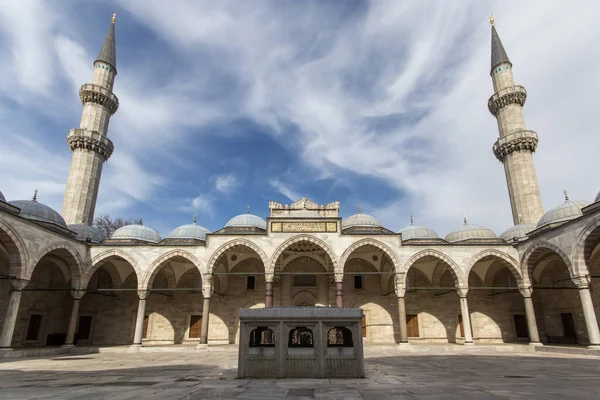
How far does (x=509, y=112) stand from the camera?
79.5 ft

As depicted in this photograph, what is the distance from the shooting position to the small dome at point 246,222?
75.6 ft

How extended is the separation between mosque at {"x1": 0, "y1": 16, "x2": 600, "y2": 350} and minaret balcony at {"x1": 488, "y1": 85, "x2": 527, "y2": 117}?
95 mm

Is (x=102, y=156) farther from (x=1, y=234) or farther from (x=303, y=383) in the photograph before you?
(x=303, y=383)

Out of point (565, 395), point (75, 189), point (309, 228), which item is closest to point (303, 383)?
point (565, 395)

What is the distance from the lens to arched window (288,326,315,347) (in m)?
7.44

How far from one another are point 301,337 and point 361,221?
56.7ft

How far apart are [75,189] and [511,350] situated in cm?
2565

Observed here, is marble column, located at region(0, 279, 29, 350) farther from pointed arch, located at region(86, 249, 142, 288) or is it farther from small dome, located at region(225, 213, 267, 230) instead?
small dome, located at region(225, 213, 267, 230)

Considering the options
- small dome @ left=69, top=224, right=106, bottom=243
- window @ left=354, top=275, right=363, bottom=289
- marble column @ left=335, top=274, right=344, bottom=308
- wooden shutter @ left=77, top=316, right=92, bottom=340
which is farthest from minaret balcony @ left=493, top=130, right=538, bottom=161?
wooden shutter @ left=77, top=316, right=92, bottom=340

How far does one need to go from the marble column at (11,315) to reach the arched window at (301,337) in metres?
12.5

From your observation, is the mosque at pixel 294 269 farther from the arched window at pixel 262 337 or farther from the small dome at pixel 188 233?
the arched window at pixel 262 337

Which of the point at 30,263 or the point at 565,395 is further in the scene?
the point at 30,263

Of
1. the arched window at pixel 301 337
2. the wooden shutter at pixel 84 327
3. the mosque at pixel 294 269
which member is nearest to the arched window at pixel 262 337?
the arched window at pixel 301 337

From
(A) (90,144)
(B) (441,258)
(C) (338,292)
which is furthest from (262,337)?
(A) (90,144)
